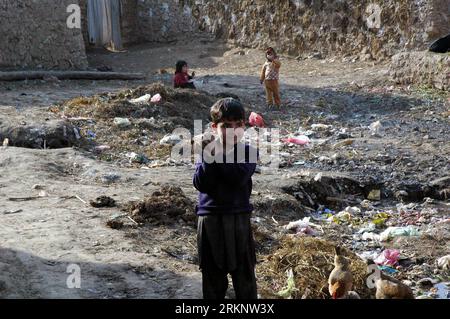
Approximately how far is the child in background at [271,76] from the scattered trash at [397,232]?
472 centimetres

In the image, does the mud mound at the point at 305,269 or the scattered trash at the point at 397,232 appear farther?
the scattered trash at the point at 397,232

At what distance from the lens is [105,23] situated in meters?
16.4

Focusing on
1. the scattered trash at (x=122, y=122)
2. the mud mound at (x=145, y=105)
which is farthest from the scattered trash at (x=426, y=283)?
the mud mound at (x=145, y=105)

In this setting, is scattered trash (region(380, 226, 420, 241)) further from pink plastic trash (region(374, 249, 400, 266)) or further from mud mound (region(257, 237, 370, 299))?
mud mound (region(257, 237, 370, 299))

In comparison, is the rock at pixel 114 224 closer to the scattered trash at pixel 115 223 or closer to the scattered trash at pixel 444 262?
the scattered trash at pixel 115 223

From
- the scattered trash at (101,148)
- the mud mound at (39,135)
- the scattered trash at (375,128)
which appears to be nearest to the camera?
the mud mound at (39,135)

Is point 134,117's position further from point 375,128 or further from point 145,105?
point 375,128

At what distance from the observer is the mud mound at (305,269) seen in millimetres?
4145

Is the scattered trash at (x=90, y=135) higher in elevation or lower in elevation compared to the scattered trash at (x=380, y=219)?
higher

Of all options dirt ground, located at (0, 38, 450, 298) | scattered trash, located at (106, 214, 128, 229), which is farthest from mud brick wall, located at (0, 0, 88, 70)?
scattered trash, located at (106, 214, 128, 229)

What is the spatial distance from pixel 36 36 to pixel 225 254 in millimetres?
9456

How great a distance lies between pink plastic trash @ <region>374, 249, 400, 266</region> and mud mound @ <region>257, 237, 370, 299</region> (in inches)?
15.1

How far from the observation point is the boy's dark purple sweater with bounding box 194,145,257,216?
3355mm
